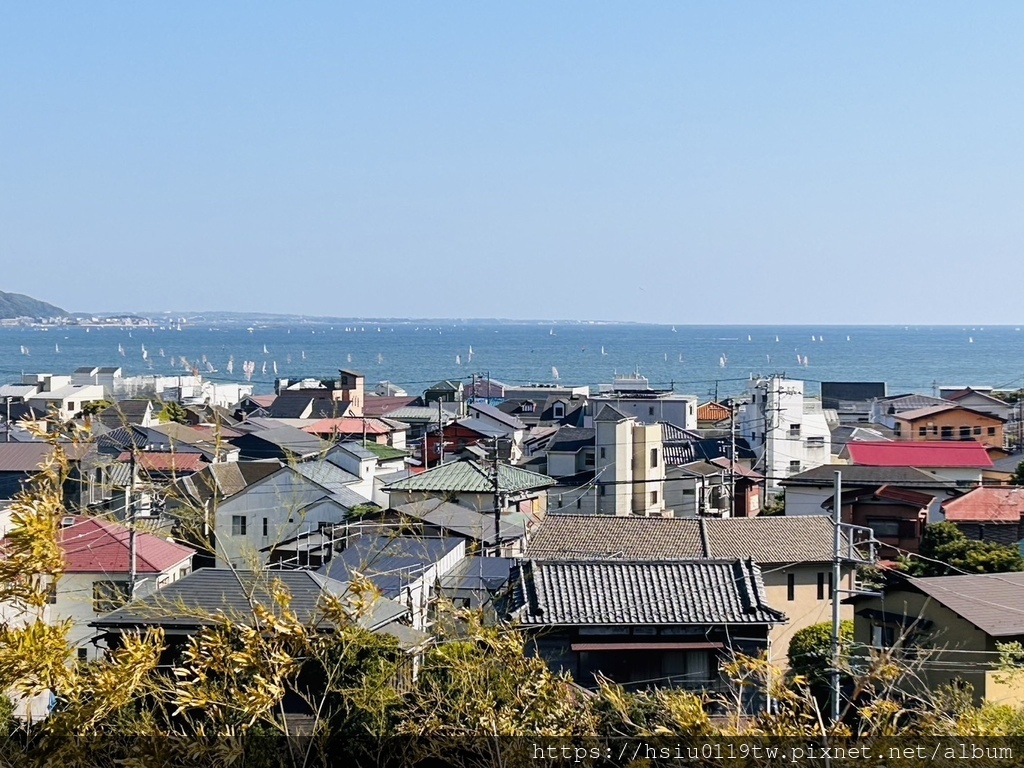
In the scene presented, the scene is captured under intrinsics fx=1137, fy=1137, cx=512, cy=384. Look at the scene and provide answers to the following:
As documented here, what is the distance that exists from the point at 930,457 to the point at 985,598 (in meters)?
16.4

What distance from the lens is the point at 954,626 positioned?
444 inches

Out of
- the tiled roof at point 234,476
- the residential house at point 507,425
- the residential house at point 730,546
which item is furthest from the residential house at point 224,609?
the residential house at point 507,425

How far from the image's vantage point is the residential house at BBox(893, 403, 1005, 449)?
36.4 meters

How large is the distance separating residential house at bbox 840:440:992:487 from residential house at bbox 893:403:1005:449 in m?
8.02

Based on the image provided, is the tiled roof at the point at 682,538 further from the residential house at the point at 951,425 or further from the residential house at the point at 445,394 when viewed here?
the residential house at the point at 445,394

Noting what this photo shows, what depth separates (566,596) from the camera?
37.2ft

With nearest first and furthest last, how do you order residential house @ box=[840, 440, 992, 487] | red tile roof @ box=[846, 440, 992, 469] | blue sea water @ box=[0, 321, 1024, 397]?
residential house @ box=[840, 440, 992, 487], red tile roof @ box=[846, 440, 992, 469], blue sea water @ box=[0, 321, 1024, 397]

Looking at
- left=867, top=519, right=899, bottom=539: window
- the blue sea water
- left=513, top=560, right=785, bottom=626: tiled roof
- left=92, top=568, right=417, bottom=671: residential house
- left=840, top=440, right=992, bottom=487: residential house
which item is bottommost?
the blue sea water

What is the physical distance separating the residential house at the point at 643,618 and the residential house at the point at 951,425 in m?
26.6

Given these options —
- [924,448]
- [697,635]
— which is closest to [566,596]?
[697,635]

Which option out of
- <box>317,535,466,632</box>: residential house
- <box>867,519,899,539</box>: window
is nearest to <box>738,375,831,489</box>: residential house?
<box>867,519,899,539</box>: window

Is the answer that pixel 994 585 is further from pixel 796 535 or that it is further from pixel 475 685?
pixel 475 685

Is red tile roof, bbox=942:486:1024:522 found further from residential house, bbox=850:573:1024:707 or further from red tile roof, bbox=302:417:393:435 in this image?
red tile roof, bbox=302:417:393:435

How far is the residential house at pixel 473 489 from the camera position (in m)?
20.1
